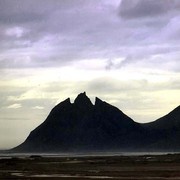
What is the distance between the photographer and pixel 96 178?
61.3m

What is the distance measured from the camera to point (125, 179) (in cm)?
5953

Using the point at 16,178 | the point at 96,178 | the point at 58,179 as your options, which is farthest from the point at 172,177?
the point at 16,178

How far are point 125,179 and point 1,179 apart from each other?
15.7 metres

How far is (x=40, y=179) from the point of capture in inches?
2437

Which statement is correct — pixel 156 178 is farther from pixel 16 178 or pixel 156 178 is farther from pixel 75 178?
pixel 16 178

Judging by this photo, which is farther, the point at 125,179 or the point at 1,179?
the point at 1,179

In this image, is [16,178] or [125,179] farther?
[16,178]

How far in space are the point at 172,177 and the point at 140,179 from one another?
450cm

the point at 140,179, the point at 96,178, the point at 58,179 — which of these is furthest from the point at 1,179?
the point at 140,179

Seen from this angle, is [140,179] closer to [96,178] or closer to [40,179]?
[96,178]

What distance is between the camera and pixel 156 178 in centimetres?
5978

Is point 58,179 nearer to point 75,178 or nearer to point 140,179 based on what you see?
point 75,178

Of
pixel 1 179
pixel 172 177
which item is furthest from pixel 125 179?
pixel 1 179

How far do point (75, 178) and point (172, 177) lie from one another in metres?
11.6
